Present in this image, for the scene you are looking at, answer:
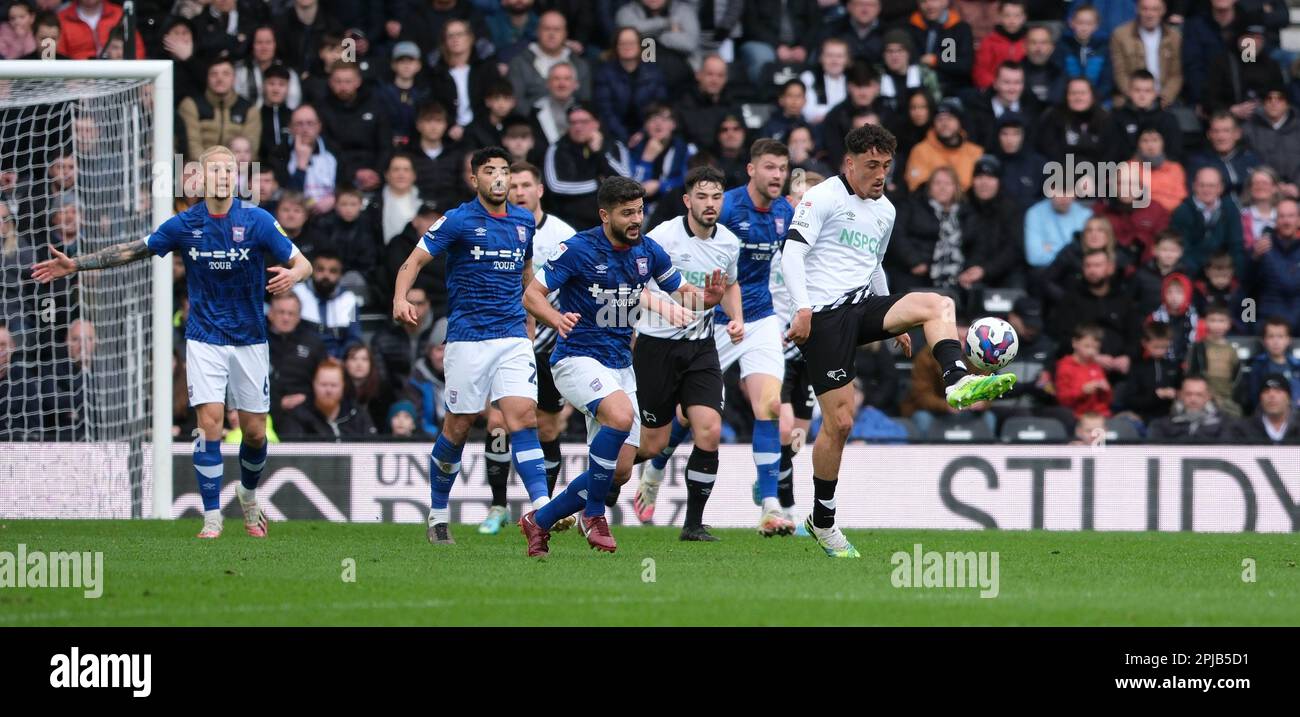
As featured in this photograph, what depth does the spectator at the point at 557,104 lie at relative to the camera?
60.4 ft

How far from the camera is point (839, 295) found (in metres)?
10.7

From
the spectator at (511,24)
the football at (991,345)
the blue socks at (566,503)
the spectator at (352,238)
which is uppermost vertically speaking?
the spectator at (511,24)

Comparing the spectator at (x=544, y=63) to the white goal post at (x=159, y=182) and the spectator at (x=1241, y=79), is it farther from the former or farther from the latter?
the spectator at (x=1241, y=79)

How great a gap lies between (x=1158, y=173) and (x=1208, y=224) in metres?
0.71

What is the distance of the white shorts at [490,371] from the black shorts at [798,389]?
2.71m

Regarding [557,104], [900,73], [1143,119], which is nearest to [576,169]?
[557,104]

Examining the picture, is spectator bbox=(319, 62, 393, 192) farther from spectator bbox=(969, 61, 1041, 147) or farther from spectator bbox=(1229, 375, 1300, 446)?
spectator bbox=(1229, 375, 1300, 446)

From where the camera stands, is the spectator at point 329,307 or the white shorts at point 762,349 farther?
the spectator at point 329,307

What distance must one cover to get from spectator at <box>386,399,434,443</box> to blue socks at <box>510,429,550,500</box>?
14.6 feet

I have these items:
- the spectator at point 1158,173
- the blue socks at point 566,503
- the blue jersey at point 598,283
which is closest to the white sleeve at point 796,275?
the blue jersey at point 598,283

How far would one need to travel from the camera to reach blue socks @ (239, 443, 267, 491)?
500 inches

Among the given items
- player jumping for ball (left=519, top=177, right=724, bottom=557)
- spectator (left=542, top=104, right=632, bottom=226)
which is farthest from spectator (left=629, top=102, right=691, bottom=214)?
player jumping for ball (left=519, top=177, right=724, bottom=557)

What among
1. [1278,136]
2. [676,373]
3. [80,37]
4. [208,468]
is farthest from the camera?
[1278,136]

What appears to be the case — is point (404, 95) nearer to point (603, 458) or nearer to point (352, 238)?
point (352, 238)
